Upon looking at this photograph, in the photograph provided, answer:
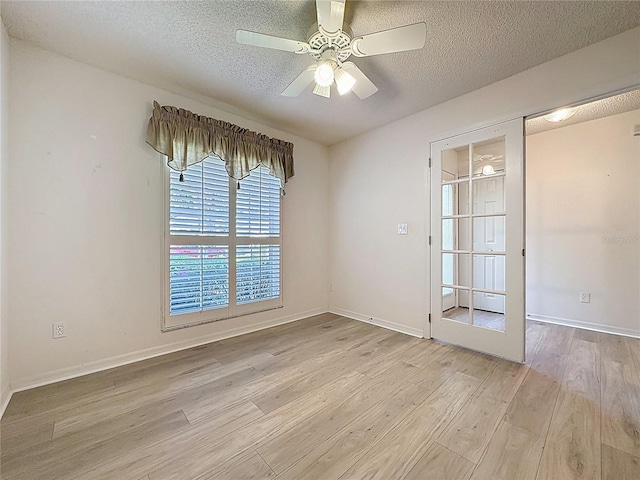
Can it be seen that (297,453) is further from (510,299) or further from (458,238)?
(458,238)

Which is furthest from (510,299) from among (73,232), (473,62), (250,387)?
(73,232)

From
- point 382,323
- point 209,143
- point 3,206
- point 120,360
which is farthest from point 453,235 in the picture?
point 3,206

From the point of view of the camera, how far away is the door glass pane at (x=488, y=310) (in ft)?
8.57

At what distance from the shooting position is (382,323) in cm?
338

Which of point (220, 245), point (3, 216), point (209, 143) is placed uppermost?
point (209, 143)

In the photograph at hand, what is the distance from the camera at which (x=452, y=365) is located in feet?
7.57

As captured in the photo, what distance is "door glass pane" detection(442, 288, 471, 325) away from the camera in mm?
2741

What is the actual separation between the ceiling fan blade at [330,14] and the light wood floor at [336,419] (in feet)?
7.78

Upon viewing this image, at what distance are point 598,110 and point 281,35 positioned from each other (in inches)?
146

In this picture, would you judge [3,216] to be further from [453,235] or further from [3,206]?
[453,235]

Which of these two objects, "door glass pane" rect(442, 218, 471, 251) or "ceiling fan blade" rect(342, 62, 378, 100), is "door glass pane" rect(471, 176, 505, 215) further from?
"ceiling fan blade" rect(342, 62, 378, 100)

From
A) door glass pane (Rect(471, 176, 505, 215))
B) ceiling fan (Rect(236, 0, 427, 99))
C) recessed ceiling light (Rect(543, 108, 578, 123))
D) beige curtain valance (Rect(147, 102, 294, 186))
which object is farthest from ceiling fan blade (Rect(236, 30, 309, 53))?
recessed ceiling light (Rect(543, 108, 578, 123))

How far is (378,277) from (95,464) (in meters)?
2.95

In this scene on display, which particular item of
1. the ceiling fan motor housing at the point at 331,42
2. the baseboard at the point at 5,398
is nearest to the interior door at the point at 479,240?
the ceiling fan motor housing at the point at 331,42
